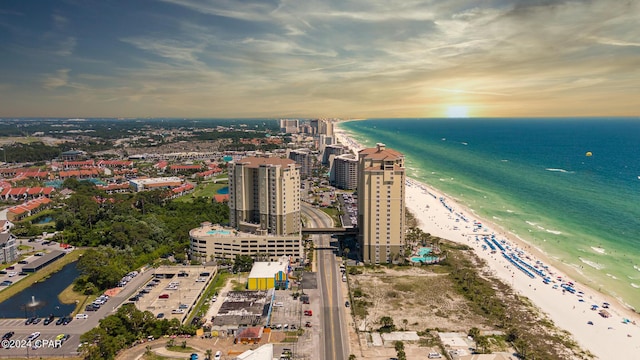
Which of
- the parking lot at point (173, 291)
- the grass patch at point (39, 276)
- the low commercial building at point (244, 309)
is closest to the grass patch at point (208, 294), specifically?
the parking lot at point (173, 291)

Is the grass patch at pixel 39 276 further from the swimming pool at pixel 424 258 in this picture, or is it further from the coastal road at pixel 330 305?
the swimming pool at pixel 424 258

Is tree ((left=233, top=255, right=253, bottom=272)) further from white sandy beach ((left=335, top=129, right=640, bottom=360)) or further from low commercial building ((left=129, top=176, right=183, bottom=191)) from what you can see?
low commercial building ((left=129, top=176, right=183, bottom=191))

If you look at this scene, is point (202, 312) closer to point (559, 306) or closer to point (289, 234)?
point (289, 234)

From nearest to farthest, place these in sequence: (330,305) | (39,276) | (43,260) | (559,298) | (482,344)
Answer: (482,344), (330,305), (559,298), (39,276), (43,260)

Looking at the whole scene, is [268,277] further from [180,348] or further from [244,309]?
[180,348]

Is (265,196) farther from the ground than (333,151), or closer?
closer

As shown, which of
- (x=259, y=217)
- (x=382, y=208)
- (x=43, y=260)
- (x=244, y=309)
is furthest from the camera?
(x=259, y=217)

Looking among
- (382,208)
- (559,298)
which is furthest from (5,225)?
(559,298)
